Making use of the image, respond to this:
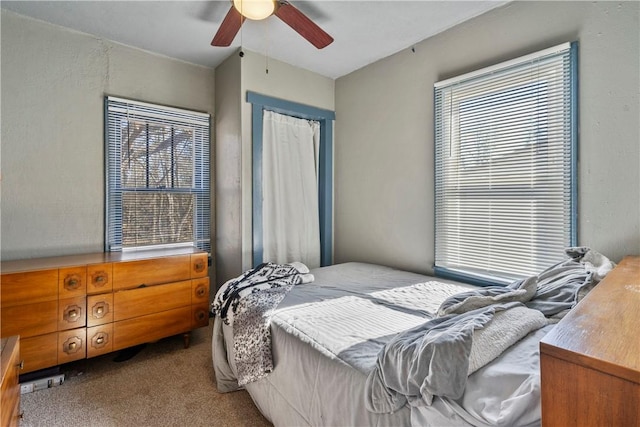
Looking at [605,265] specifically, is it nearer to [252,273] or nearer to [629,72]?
[629,72]

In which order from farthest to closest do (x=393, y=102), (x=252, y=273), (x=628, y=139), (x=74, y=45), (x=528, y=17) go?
1. (x=393, y=102)
2. (x=74, y=45)
3. (x=252, y=273)
4. (x=528, y=17)
5. (x=628, y=139)

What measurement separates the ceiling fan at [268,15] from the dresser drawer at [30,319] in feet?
6.74

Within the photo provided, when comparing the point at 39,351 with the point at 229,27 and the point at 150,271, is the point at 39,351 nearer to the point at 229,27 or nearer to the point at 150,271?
the point at 150,271

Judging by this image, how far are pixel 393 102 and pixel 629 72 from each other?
156 cm

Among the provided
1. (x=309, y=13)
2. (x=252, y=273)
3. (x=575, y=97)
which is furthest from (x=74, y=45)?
(x=575, y=97)

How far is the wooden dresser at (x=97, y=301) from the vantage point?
6.18 ft

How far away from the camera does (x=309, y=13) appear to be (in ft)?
7.36

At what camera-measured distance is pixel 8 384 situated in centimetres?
104

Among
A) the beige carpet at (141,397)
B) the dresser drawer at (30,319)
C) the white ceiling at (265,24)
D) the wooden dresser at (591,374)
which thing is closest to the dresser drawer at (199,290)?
the beige carpet at (141,397)

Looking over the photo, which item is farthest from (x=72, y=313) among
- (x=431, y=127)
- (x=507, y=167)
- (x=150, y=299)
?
(x=507, y=167)

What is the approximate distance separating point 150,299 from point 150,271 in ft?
0.70

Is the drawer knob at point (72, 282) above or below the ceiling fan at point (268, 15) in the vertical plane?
below

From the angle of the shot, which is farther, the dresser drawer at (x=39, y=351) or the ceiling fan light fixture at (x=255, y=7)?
the dresser drawer at (x=39, y=351)

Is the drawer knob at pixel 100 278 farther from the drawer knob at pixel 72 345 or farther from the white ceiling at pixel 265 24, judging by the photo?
the white ceiling at pixel 265 24
